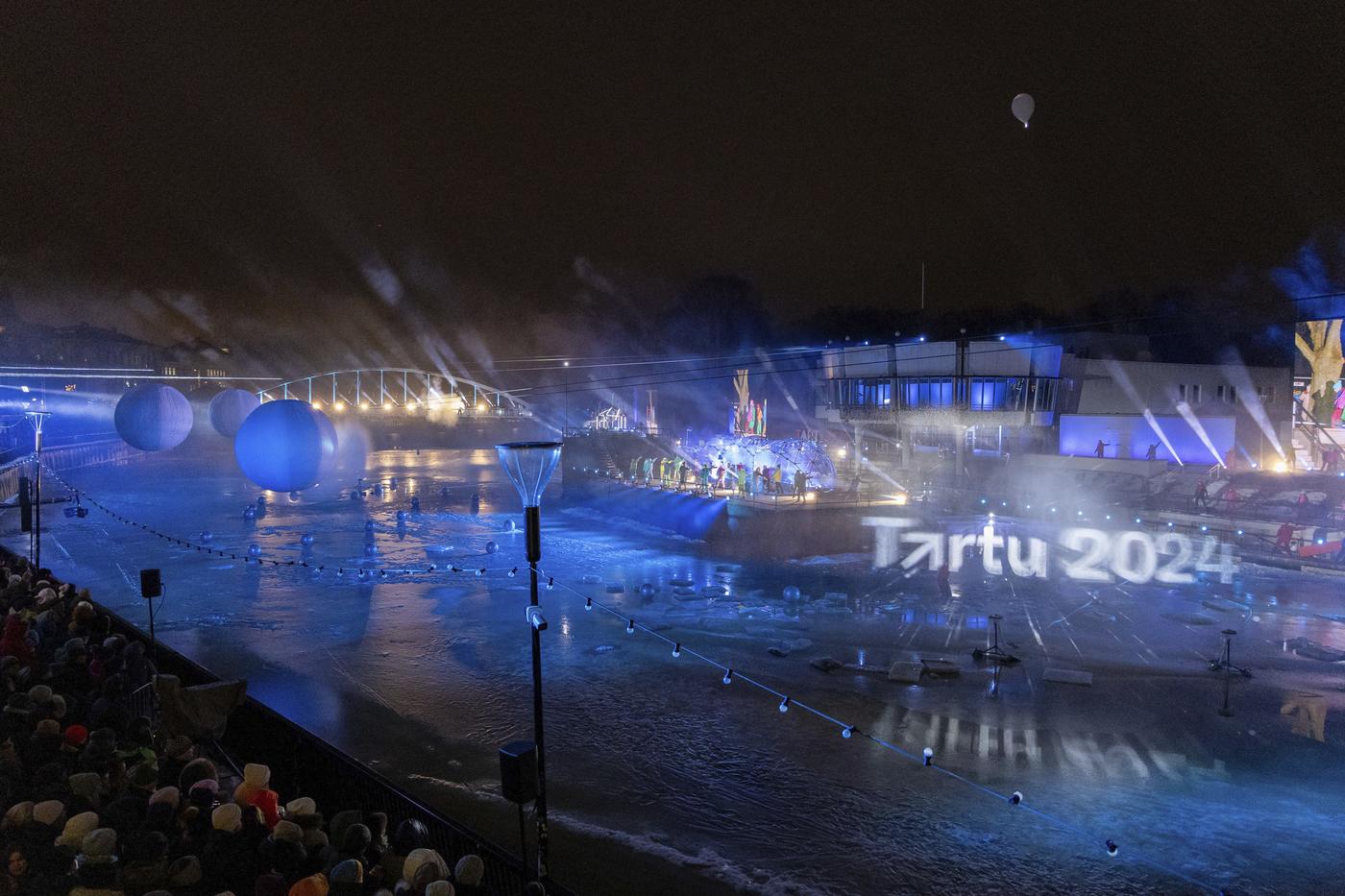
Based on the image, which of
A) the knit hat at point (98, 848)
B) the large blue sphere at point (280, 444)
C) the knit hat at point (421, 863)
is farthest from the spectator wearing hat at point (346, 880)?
the large blue sphere at point (280, 444)

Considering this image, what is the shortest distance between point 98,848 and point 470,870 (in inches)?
102

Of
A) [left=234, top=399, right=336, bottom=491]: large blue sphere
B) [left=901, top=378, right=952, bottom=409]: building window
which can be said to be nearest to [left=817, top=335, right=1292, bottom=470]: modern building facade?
[left=901, top=378, right=952, bottom=409]: building window

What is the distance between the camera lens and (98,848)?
553 cm

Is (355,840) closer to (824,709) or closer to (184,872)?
(184,872)

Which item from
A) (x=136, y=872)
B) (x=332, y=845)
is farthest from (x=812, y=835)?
(x=136, y=872)

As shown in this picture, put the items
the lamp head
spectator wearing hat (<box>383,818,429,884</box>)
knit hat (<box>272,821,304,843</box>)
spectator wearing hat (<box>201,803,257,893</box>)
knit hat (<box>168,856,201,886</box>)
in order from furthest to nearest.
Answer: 1. the lamp head
2. spectator wearing hat (<box>383,818,429,884</box>)
3. knit hat (<box>272,821,304,843</box>)
4. spectator wearing hat (<box>201,803,257,893</box>)
5. knit hat (<box>168,856,201,886</box>)

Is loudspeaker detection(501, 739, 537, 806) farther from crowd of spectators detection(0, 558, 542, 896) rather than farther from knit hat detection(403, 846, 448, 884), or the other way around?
knit hat detection(403, 846, 448, 884)

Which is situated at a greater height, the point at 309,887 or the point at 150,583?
the point at 150,583

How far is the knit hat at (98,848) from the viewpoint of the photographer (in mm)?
5473

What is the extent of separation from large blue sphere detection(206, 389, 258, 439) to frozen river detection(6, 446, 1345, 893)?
4.66 m

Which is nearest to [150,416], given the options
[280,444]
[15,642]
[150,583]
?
[280,444]

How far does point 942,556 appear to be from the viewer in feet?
87.9

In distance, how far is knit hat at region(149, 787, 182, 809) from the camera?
613 cm

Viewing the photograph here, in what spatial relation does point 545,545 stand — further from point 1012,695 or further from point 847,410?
point 847,410
